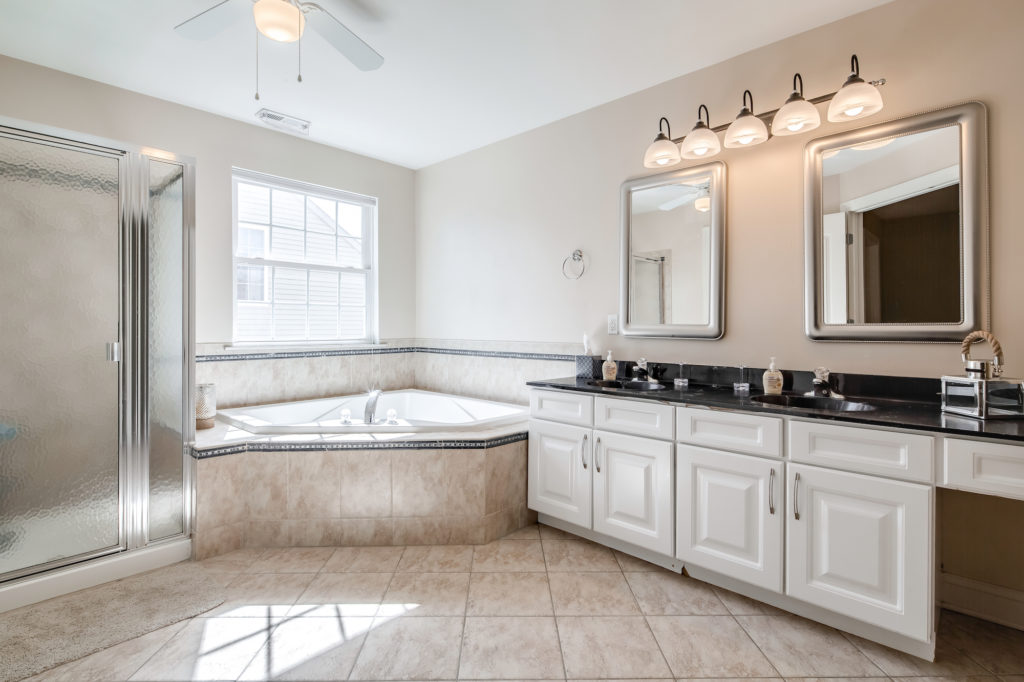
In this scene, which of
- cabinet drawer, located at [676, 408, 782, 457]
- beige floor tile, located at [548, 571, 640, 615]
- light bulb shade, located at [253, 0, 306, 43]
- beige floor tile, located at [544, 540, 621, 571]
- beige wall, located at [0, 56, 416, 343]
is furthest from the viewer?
beige wall, located at [0, 56, 416, 343]

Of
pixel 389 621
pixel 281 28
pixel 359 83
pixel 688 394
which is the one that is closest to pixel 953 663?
pixel 688 394

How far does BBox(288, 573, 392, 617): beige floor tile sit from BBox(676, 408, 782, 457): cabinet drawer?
4.92ft

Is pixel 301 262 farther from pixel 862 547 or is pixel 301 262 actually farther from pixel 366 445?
pixel 862 547

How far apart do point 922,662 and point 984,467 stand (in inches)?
29.1

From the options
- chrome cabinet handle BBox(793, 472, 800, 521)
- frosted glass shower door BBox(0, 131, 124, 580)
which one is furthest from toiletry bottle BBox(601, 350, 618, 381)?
frosted glass shower door BBox(0, 131, 124, 580)

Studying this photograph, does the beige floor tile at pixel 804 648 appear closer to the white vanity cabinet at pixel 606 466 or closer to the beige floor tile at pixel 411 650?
the white vanity cabinet at pixel 606 466

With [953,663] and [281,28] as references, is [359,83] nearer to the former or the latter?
[281,28]

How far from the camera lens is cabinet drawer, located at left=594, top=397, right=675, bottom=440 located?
2264mm

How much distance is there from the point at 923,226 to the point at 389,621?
272 centimetres

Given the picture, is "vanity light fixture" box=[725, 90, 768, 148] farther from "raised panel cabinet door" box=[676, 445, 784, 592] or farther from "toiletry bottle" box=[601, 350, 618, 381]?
"raised panel cabinet door" box=[676, 445, 784, 592]

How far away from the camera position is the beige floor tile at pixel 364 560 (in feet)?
7.80

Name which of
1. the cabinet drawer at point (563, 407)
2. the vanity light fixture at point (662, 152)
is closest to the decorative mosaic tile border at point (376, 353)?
the cabinet drawer at point (563, 407)

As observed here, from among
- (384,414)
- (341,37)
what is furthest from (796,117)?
(384,414)

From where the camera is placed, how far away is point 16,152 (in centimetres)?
202
